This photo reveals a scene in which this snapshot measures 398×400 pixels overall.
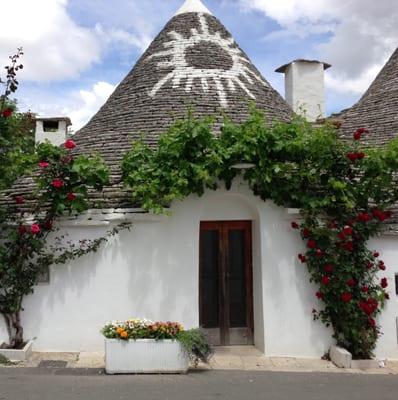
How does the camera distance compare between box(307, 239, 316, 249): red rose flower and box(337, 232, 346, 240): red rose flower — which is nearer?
box(337, 232, 346, 240): red rose flower

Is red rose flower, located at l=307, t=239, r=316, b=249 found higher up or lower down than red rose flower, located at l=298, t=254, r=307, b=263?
higher up

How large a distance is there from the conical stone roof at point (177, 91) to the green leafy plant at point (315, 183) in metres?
1.08

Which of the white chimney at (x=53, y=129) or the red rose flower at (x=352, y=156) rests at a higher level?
the white chimney at (x=53, y=129)

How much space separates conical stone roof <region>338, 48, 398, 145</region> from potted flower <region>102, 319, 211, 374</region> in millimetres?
6625

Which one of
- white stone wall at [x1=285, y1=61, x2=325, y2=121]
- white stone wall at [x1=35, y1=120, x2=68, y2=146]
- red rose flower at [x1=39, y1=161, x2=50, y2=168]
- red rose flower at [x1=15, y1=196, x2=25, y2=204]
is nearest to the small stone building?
red rose flower at [x1=15, y1=196, x2=25, y2=204]

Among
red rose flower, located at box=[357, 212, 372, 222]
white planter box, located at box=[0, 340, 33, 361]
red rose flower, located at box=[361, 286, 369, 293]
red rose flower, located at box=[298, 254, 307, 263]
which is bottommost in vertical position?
white planter box, located at box=[0, 340, 33, 361]

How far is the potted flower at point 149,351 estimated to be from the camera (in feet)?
23.6

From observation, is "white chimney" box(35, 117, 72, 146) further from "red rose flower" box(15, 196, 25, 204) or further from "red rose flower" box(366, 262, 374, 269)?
→ "red rose flower" box(366, 262, 374, 269)

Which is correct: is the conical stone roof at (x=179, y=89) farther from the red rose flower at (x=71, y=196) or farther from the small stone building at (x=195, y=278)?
the red rose flower at (x=71, y=196)

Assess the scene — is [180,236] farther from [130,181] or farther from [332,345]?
[332,345]

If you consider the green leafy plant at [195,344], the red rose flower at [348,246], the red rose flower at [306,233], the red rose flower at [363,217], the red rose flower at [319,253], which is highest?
the red rose flower at [363,217]

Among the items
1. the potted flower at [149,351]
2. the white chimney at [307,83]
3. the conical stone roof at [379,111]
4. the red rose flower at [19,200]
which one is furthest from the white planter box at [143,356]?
the white chimney at [307,83]

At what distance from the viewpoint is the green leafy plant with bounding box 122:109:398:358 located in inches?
323

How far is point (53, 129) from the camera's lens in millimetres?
14250
